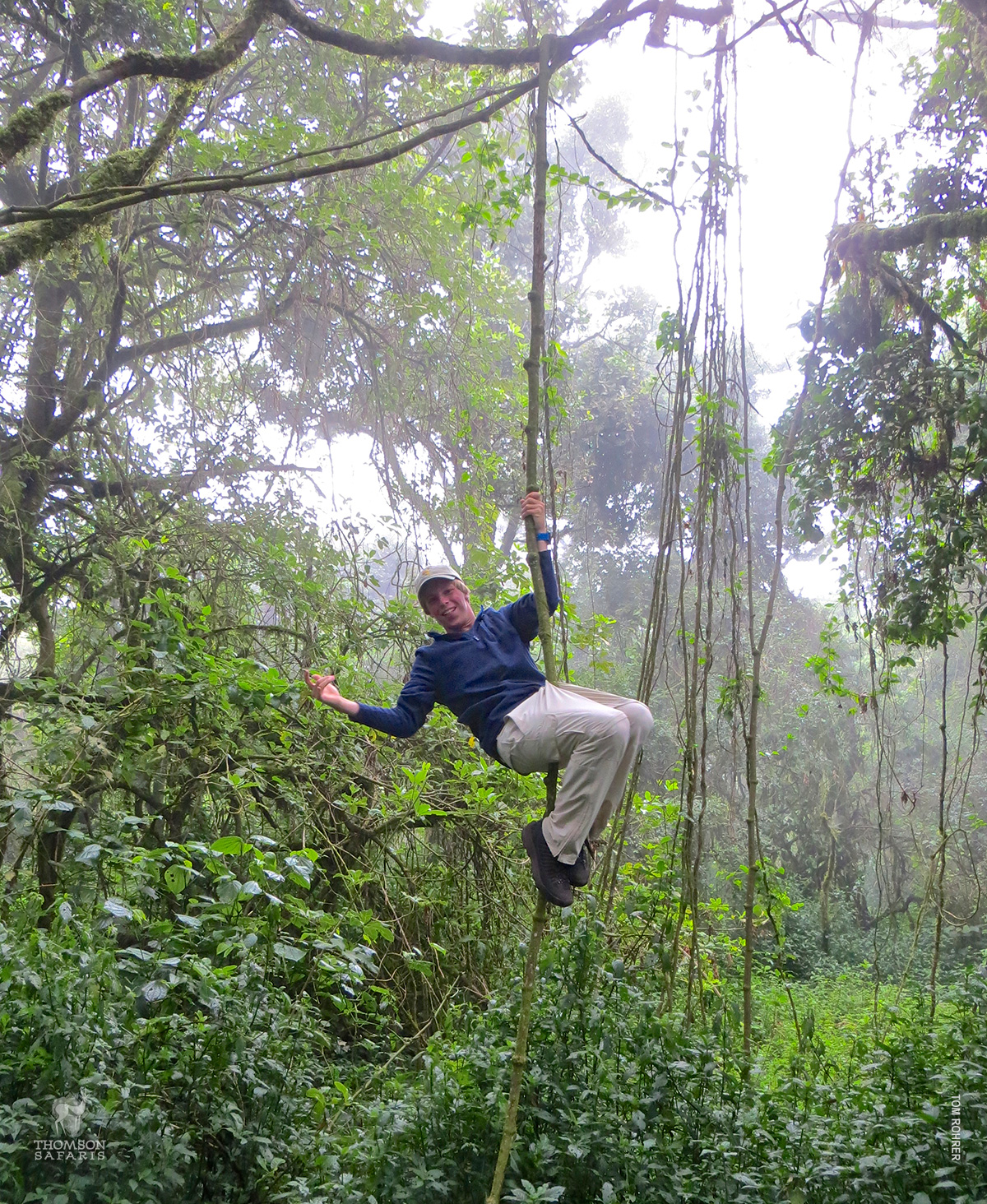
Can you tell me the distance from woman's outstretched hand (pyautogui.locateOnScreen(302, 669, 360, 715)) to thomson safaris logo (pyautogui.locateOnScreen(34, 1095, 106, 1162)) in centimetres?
116

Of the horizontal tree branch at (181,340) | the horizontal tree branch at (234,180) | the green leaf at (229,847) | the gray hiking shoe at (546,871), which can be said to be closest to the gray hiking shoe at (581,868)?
the gray hiking shoe at (546,871)

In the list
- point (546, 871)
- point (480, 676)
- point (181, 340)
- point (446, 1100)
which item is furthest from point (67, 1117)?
point (181, 340)

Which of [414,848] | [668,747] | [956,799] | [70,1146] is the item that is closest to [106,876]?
[70,1146]

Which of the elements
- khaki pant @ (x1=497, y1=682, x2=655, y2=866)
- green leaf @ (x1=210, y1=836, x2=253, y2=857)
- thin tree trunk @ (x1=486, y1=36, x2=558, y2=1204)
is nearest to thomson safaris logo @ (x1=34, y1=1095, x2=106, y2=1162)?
green leaf @ (x1=210, y1=836, x2=253, y2=857)

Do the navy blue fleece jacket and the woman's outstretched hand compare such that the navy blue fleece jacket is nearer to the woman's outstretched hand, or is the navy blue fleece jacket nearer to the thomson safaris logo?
the woman's outstretched hand

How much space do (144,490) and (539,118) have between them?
3734 millimetres

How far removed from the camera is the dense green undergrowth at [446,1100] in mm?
2199

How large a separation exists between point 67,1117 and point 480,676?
5.00 ft

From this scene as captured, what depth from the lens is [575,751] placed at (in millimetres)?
2396

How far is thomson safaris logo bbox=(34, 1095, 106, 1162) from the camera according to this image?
214cm

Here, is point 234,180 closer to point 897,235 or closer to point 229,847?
point 229,847

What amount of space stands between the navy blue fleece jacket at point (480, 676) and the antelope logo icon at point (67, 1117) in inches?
46.1

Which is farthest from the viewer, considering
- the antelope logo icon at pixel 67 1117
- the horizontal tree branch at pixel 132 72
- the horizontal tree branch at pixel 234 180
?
the horizontal tree branch at pixel 132 72

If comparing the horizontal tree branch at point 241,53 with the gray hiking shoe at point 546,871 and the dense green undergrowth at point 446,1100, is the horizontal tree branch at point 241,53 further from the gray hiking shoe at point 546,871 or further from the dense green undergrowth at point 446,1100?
A: the dense green undergrowth at point 446,1100
